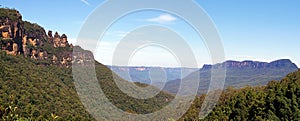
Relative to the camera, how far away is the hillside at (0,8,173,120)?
6091 centimetres

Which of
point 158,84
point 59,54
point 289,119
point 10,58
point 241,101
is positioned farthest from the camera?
point 59,54

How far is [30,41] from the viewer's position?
108 meters

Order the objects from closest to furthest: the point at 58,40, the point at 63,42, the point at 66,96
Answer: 1. the point at 66,96
2. the point at 58,40
3. the point at 63,42

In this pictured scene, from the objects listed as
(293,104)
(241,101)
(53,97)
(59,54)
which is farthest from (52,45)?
(293,104)

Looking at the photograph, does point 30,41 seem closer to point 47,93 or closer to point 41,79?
point 41,79

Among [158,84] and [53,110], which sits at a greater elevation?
[158,84]

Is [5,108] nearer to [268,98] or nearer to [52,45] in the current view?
[268,98]

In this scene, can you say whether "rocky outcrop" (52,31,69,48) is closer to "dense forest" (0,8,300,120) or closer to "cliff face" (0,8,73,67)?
"cliff face" (0,8,73,67)

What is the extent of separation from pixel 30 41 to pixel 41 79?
3095 cm

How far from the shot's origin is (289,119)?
31.4m

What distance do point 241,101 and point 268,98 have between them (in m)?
4.36

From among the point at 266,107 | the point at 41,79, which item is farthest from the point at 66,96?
the point at 266,107

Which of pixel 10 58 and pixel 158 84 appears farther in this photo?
pixel 10 58

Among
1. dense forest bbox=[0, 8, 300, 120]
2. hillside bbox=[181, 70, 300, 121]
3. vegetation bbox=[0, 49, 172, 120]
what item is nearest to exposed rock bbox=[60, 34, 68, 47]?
dense forest bbox=[0, 8, 300, 120]
